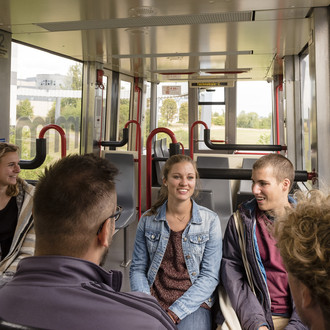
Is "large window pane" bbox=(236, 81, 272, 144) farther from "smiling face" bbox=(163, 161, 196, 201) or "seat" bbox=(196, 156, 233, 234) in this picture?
"smiling face" bbox=(163, 161, 196, 201)

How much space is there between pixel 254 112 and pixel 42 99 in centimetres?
409

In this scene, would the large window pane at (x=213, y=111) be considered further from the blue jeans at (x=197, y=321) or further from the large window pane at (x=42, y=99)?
the blue jeans at (x=197, y=321)

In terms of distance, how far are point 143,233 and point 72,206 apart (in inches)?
51.2

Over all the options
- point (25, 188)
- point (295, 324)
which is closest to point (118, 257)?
point (25, 188)

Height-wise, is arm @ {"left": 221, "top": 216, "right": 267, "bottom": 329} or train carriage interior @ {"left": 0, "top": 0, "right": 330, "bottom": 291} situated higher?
train carriage interior @ {"left": 0, "top": 0, "right": 330, "bottom": 291}

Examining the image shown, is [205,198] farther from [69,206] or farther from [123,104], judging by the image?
[123,104]

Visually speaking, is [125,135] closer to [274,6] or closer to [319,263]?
[274,6]

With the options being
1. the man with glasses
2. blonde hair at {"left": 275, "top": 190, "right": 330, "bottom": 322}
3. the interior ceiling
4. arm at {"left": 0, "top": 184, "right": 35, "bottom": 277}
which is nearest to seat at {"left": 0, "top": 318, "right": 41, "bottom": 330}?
the man with glasses

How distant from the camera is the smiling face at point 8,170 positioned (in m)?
2.46

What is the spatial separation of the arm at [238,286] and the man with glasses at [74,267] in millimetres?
956

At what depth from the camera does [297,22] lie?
12.0ft

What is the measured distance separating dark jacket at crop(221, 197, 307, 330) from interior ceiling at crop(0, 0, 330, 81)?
6.02 feet

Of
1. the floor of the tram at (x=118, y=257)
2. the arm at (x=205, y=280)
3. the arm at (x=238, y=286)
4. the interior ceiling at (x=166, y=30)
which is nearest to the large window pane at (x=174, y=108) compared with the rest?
the interior ceiling at (x=166, y=30)

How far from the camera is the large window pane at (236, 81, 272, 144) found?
24.6 ft
